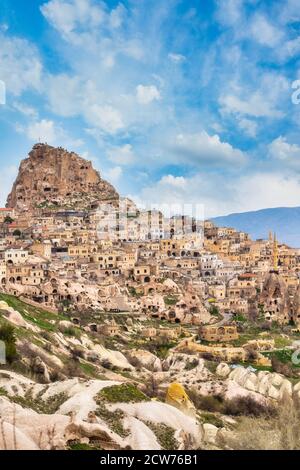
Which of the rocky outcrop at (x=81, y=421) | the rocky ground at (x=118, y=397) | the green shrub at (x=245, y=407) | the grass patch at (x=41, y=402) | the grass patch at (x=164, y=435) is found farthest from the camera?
the green shrub at (x=245, y=407)

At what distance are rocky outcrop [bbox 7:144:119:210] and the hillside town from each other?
10.3 inches

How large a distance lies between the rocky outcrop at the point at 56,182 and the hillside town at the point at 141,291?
26 centimetres

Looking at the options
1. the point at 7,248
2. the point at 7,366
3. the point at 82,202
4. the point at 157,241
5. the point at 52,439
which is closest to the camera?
the point at 52,439

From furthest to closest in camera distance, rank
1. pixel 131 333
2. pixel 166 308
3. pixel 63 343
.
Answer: pixel 166 308 → pixel 131 333 → pixel 63 343

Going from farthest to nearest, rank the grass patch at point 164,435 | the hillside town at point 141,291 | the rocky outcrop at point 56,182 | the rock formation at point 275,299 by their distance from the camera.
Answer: the rocky outcrop at point 56,182
the rock formation at point 275,299
the hillside town at point 141,291
the grass patch at point 164,435

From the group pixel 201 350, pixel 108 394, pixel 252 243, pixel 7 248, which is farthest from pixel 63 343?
pixel 252 243

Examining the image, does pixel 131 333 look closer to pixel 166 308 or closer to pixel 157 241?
pixel 166 308

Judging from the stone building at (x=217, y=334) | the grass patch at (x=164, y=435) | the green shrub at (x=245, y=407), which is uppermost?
the grass patch at (x=164, y=435)

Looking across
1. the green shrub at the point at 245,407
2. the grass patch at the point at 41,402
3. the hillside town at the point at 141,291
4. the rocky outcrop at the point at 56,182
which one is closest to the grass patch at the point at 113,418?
the grass patch at the point at 41,402

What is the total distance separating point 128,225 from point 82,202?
20.4m

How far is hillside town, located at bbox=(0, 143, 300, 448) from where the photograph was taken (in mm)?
33969

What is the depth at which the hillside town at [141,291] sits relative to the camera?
1337 inches

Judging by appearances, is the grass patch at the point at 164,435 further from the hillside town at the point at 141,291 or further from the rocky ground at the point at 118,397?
the hillside town at the point at 141,291
